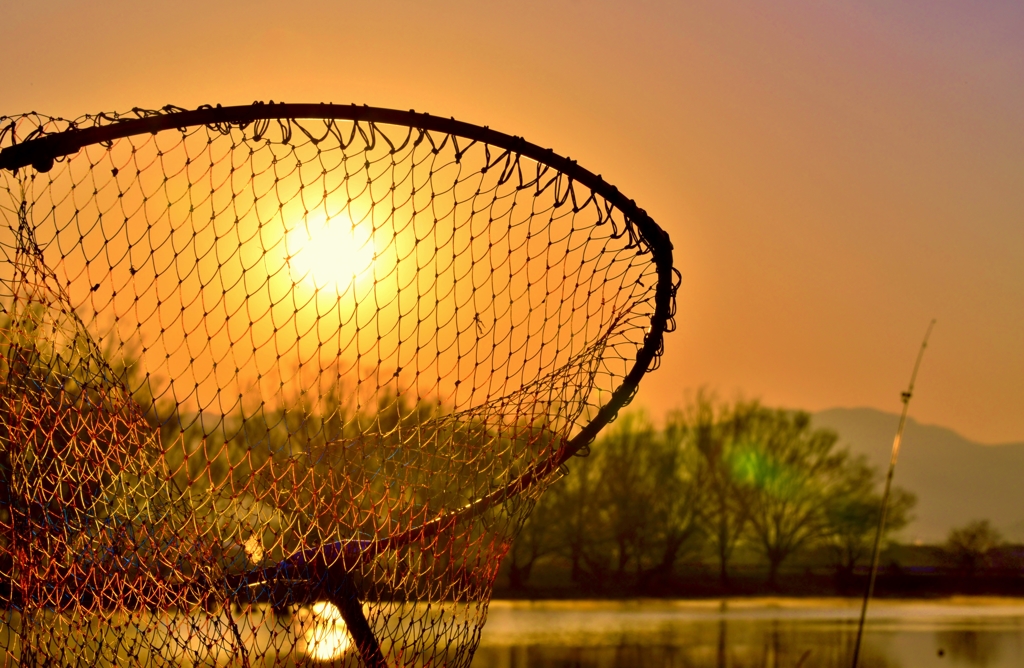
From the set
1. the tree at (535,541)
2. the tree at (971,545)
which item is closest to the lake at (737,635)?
the tree at (535,541)

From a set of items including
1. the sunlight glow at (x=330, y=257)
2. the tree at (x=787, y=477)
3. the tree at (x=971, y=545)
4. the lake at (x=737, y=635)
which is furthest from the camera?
the tree at (x=971, y=545)

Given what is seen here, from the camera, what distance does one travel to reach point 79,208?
3773 millimetres

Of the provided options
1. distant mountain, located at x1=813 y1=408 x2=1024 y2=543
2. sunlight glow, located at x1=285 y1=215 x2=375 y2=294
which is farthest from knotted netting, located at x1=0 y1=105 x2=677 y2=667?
distant mountain, located at x1=813 y1=408 x2=1024 y2=543

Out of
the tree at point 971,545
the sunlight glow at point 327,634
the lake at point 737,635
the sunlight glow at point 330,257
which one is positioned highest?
the sunlight glow at point 330,257

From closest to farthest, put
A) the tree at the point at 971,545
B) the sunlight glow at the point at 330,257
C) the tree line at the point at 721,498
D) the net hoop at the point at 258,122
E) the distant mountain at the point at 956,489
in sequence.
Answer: the net hoop at the point at 258,122, the sunlight glow at the point at 330,257, the tree line at the point at 721,498, the tree at the point at 971,545, the distant mountain at the point at 956,489

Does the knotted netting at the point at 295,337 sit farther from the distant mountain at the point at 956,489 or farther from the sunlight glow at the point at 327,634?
the distant mountain at the point at 956,489

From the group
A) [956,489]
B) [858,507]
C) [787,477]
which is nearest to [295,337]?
[787,477]

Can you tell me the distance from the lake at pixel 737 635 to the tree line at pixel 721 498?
1.88 metres

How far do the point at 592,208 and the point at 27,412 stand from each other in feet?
7.53

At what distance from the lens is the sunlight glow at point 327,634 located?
150 inches

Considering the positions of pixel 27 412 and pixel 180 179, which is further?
pixel 27 412

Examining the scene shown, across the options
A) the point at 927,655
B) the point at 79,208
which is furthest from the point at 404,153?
the point at 927,655

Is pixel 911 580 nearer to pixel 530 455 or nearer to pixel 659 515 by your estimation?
pixel 659 515

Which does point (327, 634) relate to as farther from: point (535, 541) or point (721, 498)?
point (721, 498)
